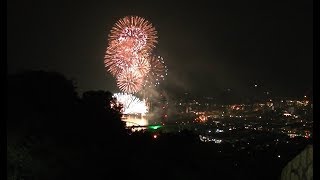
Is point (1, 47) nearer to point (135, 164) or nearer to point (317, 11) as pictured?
point (317, 11)

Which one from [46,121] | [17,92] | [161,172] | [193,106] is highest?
[193,106]

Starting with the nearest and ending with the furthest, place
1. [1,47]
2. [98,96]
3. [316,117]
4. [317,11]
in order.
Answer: [316,117] < [317,11] < [1,47] < [98,96]

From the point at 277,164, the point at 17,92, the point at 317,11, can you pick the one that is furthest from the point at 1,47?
the point at 277,164

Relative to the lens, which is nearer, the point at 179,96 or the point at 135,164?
the point at 135,164

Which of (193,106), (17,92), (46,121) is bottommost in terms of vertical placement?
(46,121)

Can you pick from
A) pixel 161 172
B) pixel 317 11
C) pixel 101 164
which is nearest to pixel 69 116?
pixel 101 164

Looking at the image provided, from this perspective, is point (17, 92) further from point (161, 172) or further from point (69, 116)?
point (161, 172)

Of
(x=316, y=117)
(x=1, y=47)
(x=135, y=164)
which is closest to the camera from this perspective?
(x=316, y=117)

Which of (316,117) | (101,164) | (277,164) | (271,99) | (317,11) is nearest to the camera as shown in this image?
(316,117)

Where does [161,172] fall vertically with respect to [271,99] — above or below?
below
